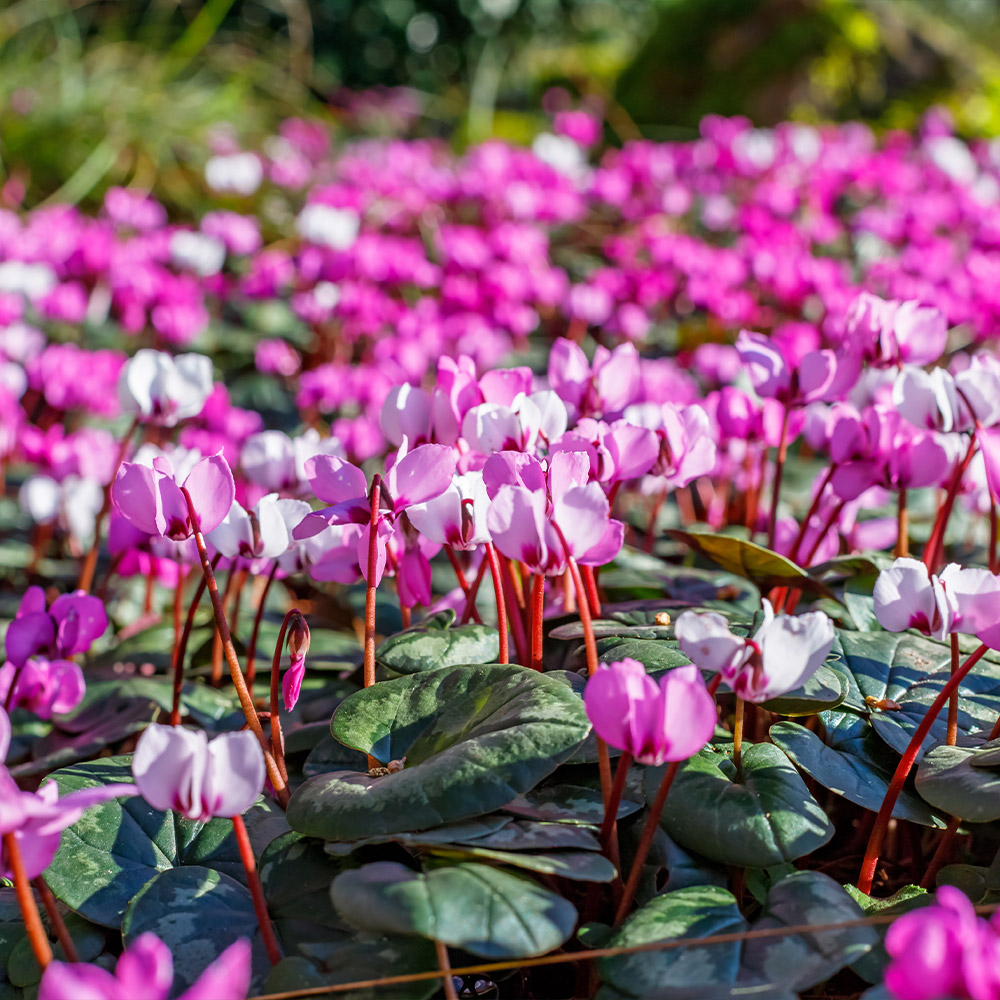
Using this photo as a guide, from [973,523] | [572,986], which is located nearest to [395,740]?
[572,986]

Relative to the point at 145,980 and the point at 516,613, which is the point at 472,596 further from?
the point at 145,980

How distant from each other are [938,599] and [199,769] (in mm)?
667

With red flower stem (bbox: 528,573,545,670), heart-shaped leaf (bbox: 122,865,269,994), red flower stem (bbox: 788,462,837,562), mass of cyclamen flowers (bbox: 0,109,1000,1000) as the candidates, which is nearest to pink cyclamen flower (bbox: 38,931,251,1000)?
mass of cyclamen flowers (bbox: 0,109,1000,1000)

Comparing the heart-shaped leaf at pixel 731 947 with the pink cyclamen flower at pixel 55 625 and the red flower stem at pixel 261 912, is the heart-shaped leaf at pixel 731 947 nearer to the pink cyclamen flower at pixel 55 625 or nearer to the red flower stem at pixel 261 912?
the red flower stem at pixel 261 912

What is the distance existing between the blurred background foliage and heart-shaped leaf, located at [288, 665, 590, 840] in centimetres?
409

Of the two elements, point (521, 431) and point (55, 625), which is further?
point (55, 625)

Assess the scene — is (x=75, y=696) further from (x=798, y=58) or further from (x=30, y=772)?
(x=798, y=58)

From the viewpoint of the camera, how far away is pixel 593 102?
26.5ft

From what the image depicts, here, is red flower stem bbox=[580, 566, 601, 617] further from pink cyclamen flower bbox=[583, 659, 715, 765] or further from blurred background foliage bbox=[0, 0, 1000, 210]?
blurred background foliage bbox=[0, 0, 1000, 210]

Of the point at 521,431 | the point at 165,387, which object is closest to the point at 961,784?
the point at 521,431

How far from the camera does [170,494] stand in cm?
104

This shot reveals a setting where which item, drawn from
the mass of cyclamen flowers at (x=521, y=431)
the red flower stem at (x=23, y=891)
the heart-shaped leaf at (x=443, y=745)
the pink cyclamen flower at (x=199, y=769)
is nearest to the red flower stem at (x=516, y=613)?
the mass of cyclamen flowers at (x=521, y=431)

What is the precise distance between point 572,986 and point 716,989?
0.85 feet

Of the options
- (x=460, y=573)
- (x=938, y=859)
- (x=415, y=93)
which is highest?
(x=415, y=93)
